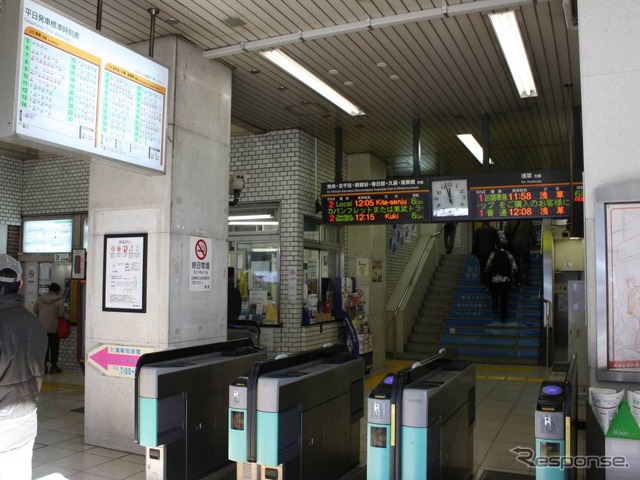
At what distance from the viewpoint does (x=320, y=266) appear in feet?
32.1

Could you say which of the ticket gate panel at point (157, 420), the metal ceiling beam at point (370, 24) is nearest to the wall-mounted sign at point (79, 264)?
the metal ceiling beam at point (370, 24)

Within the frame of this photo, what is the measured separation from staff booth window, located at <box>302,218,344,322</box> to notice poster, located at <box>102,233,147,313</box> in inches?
146

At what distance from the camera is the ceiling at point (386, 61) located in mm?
5125

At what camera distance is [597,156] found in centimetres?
374

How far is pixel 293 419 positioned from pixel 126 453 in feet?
7.18

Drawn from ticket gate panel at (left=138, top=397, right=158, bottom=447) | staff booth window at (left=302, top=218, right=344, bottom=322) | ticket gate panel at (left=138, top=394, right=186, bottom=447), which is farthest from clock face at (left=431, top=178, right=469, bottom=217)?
ticket gate panel at (left=138, top=397, right=158, bottom=447)

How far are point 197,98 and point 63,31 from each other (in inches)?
77.4

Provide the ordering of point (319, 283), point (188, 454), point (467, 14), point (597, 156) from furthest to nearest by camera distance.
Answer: point (319, 283) < point (467, 14) < point (188, 454) < point (597, 156)

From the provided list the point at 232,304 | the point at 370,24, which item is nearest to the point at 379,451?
the point at 370,24

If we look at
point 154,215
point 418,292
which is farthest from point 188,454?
point 418,292

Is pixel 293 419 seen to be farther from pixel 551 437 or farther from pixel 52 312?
pixel 52 312

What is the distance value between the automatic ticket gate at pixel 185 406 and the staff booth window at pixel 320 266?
12.0 feet

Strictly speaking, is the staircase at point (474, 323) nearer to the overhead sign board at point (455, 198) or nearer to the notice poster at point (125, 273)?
the overhead sign board at point (455, 198)

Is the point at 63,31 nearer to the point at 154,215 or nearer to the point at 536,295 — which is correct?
the point at 154,215
